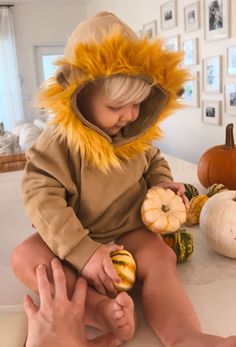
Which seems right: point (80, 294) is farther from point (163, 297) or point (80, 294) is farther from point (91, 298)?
point (163, 297)

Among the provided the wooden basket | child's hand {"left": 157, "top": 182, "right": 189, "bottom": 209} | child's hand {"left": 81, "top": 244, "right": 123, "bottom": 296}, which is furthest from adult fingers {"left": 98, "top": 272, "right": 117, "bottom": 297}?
the wooden basket

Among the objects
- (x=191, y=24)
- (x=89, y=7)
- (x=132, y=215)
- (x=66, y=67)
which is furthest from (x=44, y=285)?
(x=89, y=7)

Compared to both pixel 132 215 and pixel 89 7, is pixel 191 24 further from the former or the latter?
pixel 89 7

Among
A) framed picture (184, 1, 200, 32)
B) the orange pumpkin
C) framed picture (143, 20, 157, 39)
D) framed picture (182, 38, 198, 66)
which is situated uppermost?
framed picture (143, 20, 157, 39)

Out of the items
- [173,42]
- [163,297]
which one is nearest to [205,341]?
[163,297]

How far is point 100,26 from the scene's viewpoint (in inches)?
25.3

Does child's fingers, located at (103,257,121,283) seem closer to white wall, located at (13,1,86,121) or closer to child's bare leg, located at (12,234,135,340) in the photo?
child's bare leg, located at (12,234,135,340)

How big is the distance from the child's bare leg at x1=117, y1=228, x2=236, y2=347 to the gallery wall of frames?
4.16 feet

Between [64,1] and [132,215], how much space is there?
470 cm

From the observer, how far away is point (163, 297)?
580mm

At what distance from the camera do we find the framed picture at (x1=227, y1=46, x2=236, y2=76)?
73.5 inches

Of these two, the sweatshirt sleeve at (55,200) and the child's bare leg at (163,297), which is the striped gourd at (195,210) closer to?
the child's bare leg at (163,297)

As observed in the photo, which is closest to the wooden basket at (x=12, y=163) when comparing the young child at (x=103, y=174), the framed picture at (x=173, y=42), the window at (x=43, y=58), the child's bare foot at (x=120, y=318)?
the framed picture at (x=173, y=42)

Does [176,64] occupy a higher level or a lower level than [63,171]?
higher
